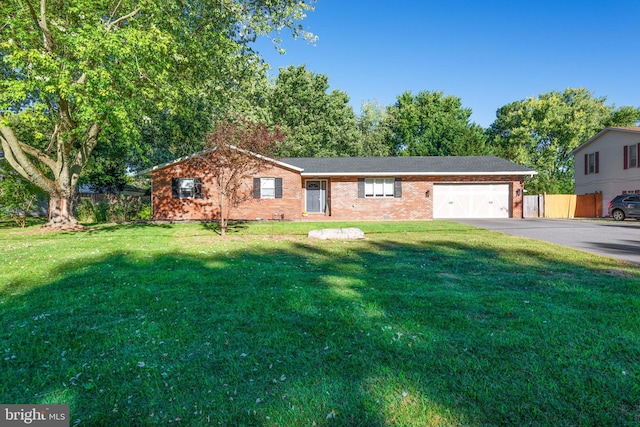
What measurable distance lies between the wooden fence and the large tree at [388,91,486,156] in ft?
40.2

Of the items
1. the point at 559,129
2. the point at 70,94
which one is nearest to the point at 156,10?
the point at 70,94

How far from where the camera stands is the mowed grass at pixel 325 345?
2494mm

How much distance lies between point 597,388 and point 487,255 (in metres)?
6.36

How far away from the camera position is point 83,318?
4336mm

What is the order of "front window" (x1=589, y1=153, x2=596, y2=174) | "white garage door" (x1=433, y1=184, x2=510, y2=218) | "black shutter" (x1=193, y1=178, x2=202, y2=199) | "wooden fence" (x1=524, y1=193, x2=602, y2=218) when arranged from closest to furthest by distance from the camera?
"black shutter" (x1=193, y1=178, x2=202, y2=199), "white garage door" (x1=433, y1=184, x2=510, y2=218), "wooden fence" (x1=524, y1=193, x2=602, y2=218), "front window" (x1=589, y1=153, x2=596, y2=174)

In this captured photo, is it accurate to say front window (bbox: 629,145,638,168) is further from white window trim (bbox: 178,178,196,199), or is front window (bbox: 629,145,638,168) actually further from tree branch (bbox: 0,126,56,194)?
tree branch (bbox: 0,126,56,194)

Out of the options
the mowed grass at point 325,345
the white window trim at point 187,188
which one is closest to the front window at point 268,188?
the white window trim at point 187,188

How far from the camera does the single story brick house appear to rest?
21.2 m

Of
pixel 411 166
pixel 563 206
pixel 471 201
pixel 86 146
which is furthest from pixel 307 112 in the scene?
pixel 563 206

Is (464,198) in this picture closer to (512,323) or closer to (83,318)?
(512,323)

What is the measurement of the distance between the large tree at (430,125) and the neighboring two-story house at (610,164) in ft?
32.0

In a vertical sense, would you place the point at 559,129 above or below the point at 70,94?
above

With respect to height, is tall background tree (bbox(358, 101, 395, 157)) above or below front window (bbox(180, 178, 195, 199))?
above

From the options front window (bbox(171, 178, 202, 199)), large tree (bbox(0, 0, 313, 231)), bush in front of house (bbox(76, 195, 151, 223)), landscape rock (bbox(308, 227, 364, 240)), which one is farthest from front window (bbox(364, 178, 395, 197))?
bush in front of house (bbox(76, 195, 151, 223))
